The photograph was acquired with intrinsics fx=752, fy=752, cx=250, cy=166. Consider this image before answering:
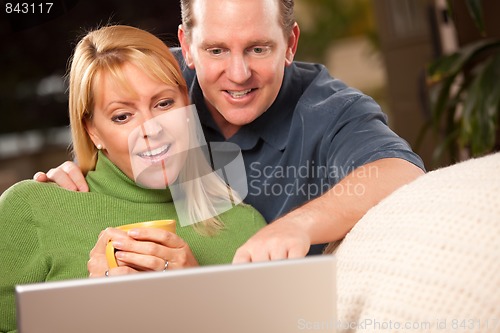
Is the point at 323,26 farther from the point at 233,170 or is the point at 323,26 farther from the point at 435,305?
the point at 435,305

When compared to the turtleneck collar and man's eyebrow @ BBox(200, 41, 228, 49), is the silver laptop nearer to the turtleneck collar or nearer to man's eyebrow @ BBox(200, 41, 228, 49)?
the turtleneck collar

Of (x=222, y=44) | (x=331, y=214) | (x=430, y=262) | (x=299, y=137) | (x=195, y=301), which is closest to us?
(x=195, y=301)

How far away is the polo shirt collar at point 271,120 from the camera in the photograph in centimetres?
136

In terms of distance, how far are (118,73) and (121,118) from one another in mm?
73

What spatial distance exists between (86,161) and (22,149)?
198 cm

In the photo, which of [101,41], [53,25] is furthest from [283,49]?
[53,25]

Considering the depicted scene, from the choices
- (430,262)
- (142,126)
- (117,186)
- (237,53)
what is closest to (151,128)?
(142,126)

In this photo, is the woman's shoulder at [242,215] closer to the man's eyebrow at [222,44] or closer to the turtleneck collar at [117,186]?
the turtleneck collar at [117,186]

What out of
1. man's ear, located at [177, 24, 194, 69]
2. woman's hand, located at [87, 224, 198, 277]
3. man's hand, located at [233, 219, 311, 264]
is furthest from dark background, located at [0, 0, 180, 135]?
man's hand, located at [233, 219, 311, 264]

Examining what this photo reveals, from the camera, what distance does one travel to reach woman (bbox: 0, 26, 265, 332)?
112cm

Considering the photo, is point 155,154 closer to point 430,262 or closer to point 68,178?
point 68,178

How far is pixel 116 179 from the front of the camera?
47.1 inches

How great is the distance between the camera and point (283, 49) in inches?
52.5

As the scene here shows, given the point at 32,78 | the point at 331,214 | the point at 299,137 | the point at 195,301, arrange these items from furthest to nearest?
1. the point at 32,78
2. the point at 299,137
3. the point at 331,214
4. the point at 195,301
